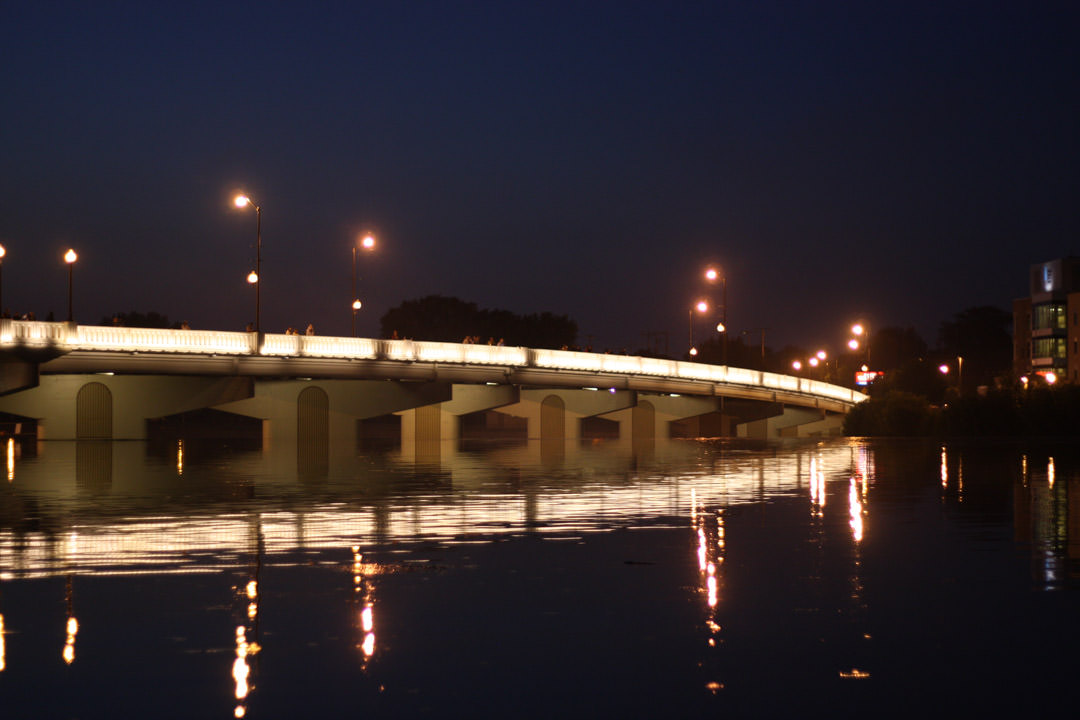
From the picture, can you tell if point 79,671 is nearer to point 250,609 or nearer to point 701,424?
point 250,609

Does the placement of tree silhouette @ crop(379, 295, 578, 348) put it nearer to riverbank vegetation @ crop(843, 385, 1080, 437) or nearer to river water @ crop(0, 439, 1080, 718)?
riverbank vegetation @ crop(843, 385, 1080, 437)

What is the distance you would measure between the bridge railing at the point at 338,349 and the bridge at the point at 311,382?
68 mm

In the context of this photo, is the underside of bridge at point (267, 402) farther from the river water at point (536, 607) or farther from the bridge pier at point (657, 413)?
the river water at point (536, 607)

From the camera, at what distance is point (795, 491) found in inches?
1148

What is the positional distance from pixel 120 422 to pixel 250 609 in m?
65.0

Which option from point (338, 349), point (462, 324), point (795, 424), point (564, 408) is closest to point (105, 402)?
point (338, 349)

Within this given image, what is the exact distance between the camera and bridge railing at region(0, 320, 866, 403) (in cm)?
5809

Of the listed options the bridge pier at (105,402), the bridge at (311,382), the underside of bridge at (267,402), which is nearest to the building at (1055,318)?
Result: the bridge at (311,382)

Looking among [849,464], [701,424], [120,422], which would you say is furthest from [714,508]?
[701,424]

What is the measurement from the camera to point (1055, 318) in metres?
135

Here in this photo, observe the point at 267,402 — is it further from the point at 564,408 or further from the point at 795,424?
the point at 795,424

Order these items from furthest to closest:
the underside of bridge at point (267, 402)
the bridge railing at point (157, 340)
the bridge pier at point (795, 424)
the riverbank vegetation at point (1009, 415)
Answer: the bridge pier at point (795, 424) → the underside of bridge at point (267, 402) → the riverbank vegetation at point (1009, 415) → the bridge railing at point (157, 340)

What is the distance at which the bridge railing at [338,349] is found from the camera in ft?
191

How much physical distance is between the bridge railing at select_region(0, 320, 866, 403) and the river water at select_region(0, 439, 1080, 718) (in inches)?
1366
